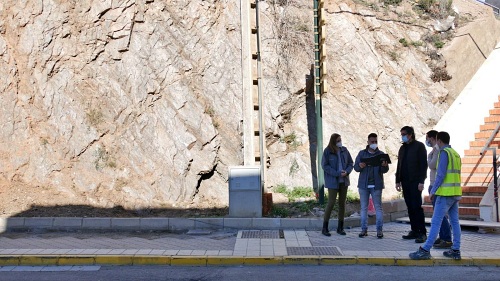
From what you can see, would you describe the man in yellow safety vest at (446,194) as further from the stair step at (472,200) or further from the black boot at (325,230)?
the stair step at (472,200)

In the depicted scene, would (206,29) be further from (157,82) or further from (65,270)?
(65,270)

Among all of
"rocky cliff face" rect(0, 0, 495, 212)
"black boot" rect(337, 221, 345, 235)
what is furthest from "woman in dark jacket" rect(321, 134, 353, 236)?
"rocky cliff face" rect(0, 0, 495, 212)

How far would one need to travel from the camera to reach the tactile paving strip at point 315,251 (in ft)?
26.2

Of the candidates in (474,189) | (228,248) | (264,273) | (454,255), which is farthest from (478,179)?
(264,273)

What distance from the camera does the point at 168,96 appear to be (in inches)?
588

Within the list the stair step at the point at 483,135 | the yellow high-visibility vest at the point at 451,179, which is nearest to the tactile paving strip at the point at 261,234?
the yellow high-visibility vest at the point at 451,179

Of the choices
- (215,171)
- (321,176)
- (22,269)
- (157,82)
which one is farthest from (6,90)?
(321,176)

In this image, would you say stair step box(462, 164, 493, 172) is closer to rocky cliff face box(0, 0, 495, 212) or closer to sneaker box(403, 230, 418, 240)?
rocky cliff face box(0, 0, 495, 212)

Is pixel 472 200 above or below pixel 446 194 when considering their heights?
below

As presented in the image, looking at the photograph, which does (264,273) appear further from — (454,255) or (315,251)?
(454,255)

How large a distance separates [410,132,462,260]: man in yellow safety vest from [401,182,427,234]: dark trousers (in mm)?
1468

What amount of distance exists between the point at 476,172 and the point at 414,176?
4.02 meters

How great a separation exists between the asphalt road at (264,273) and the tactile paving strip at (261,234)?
7.03 feet

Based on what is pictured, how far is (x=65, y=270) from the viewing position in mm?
7363
